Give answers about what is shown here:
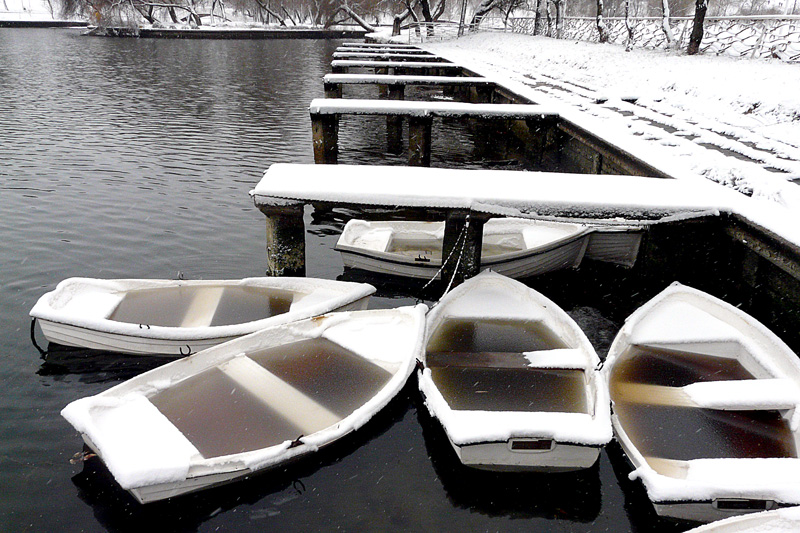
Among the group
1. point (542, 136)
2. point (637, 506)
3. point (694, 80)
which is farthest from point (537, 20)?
point (637, 506)

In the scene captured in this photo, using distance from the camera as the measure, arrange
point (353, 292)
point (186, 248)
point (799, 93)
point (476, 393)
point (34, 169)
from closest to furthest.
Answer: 1. point (476, 393)
2. point (353, 292)
3. point (186, 248)
4. point (799, 93)
5. point (34, 169)

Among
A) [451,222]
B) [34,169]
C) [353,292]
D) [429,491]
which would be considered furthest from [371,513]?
[34,169]

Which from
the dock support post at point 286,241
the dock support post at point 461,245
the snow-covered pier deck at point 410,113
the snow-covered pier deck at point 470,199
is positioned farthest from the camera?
the snow-covered pier deck at point 410,113

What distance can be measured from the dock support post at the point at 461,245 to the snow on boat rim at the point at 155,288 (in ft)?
5.01

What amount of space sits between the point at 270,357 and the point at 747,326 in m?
6.01

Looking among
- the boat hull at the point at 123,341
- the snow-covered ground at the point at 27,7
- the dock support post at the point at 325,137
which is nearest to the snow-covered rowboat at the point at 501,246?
the boat hull at the point at 123,341

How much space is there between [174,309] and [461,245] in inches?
172

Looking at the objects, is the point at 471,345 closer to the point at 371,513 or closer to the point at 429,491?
the point at 429,491

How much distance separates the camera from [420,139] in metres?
15.9

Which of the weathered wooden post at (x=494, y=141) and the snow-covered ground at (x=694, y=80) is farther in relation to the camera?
the weathered wooden post at (x=494, y=141)

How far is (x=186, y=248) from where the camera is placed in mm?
11570

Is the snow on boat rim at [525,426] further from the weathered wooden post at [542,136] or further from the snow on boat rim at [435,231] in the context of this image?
the weathered wooden post at [542,136]

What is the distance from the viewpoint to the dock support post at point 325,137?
50.1 feet

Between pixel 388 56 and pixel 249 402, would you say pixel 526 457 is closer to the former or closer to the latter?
pixel 249 402
